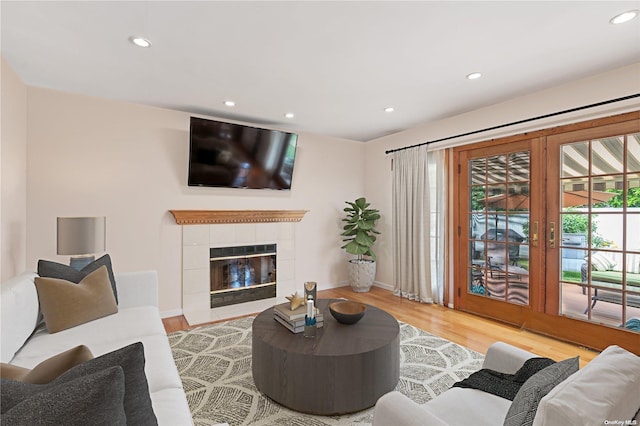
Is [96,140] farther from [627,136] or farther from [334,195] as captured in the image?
[627,136]

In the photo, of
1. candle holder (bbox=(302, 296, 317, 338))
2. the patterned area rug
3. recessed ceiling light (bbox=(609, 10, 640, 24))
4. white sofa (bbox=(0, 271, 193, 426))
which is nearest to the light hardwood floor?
the patterned area rug

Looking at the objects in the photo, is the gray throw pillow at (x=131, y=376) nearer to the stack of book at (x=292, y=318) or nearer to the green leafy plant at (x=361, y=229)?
the stack of book at (x=292, y=318)

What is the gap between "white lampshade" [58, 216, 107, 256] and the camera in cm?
261

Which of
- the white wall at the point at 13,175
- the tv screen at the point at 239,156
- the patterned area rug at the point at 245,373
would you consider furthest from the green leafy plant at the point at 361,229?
the white wall at the point at 13,175

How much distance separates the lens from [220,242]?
400cm

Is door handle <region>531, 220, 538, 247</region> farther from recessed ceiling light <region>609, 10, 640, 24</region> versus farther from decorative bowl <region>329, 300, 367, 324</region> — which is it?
decorative bowl <region>329, 300, 367, 324</region>

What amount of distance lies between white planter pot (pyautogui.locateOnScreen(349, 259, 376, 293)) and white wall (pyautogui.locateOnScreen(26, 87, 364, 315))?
1580mm

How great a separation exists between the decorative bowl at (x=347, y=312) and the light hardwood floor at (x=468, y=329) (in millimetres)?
1297

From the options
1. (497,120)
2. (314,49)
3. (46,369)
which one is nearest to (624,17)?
(497,120)

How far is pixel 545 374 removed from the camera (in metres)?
1.04

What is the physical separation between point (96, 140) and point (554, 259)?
4904 mm

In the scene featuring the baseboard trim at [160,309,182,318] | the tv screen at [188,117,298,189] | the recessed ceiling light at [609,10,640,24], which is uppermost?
the recessed ceiling light at [609,10,640,24]

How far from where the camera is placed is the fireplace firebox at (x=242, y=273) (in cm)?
401

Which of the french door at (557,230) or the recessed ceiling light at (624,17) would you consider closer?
the recessed ceiling light at (624,17)
